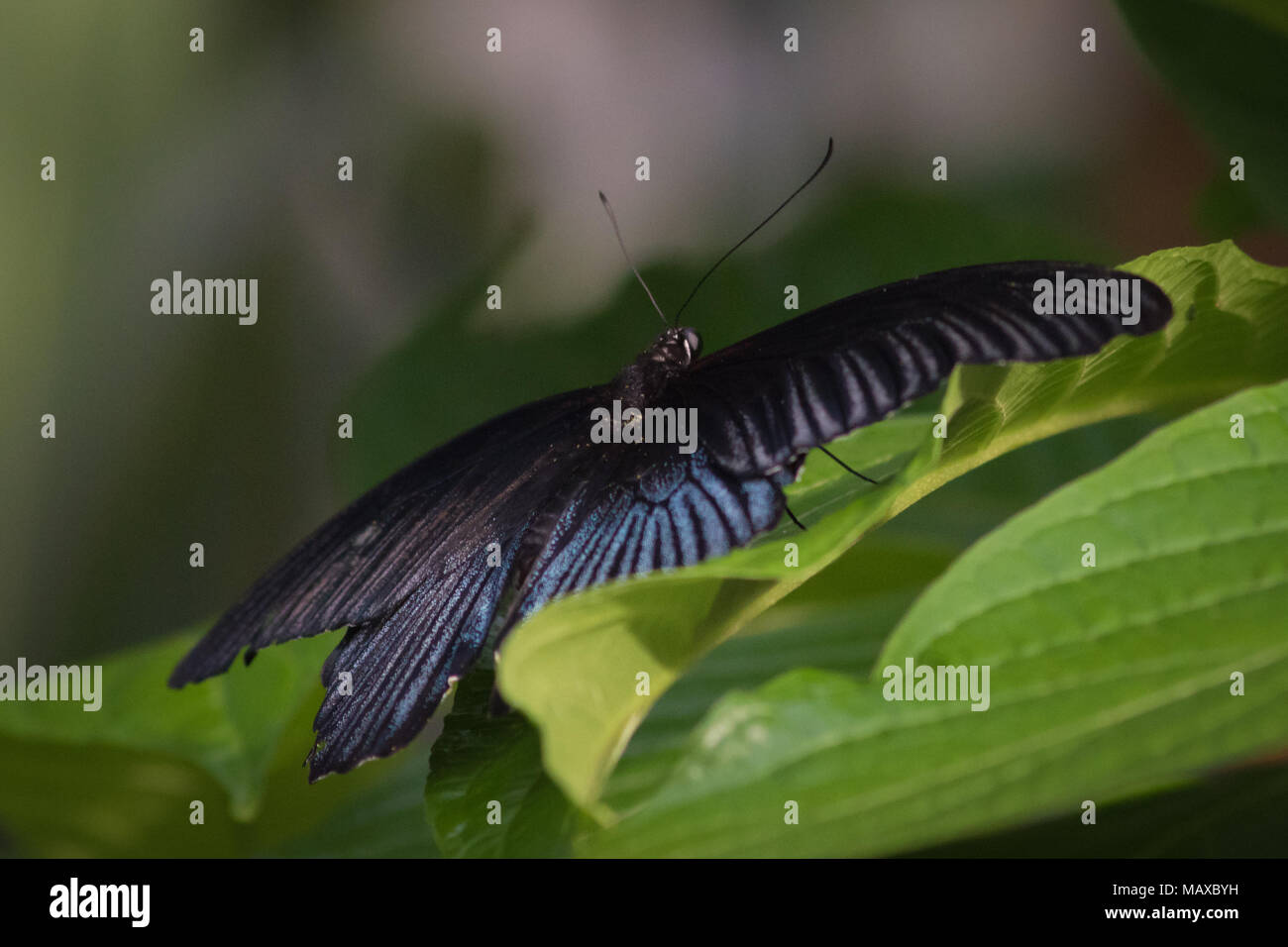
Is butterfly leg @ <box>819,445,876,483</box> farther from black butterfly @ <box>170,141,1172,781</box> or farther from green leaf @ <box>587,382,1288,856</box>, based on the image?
green leaf @ <box>587,382,1288,856</box>

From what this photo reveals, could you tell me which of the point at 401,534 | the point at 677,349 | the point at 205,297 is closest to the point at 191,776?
the point at 401,534

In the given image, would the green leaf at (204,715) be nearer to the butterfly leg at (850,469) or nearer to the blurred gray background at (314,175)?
the butterfly leg at (850,469)

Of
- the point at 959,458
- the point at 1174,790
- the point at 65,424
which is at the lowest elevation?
the point at 1174,790

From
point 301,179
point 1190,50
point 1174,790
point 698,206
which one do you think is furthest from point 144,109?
point 1174,790

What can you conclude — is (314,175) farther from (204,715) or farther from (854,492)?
(854,492)

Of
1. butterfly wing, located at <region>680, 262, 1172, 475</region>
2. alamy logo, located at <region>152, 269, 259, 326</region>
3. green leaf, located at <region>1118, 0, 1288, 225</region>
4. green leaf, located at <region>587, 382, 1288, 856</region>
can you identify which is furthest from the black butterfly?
alamy logo, located at <region>152, 269, 259, 326</region>

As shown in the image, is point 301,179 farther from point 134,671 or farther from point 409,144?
point 134,671
